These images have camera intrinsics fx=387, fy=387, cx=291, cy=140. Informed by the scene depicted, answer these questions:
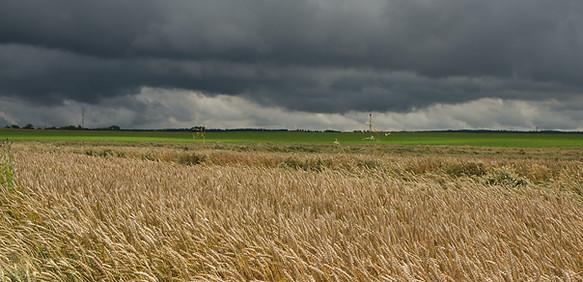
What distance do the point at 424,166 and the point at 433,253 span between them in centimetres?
899

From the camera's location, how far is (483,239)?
3.28 metres

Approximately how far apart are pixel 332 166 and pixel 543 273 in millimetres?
9469

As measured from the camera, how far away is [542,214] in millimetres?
4434

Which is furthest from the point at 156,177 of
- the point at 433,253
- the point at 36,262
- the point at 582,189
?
the point at 582,189

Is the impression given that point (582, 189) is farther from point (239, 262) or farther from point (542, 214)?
point (239, 262)

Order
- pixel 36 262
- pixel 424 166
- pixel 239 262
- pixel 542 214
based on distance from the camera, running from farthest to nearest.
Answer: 1. pixel 424 166
2. pixel 542 214
3. pixel 36 262
4. pixel 239 262

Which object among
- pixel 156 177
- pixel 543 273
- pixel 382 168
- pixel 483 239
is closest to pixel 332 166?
pixel 382 168

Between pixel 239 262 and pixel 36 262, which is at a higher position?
pixel 239 262

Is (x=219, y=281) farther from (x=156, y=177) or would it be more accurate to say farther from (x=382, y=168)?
(x=382, y=168)

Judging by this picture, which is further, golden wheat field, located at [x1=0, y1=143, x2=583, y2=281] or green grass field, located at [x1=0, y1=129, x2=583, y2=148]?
green grass field, located at [x1=0, y1=129, x2=583, y2=148]

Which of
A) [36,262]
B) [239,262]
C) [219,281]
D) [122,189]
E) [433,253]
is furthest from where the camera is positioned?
[122,189]

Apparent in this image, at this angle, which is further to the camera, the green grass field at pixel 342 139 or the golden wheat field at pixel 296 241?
the green grass field at pixel 342 139

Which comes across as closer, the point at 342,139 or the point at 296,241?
the point at 296,241

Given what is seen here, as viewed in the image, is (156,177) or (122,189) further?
(156,177)
